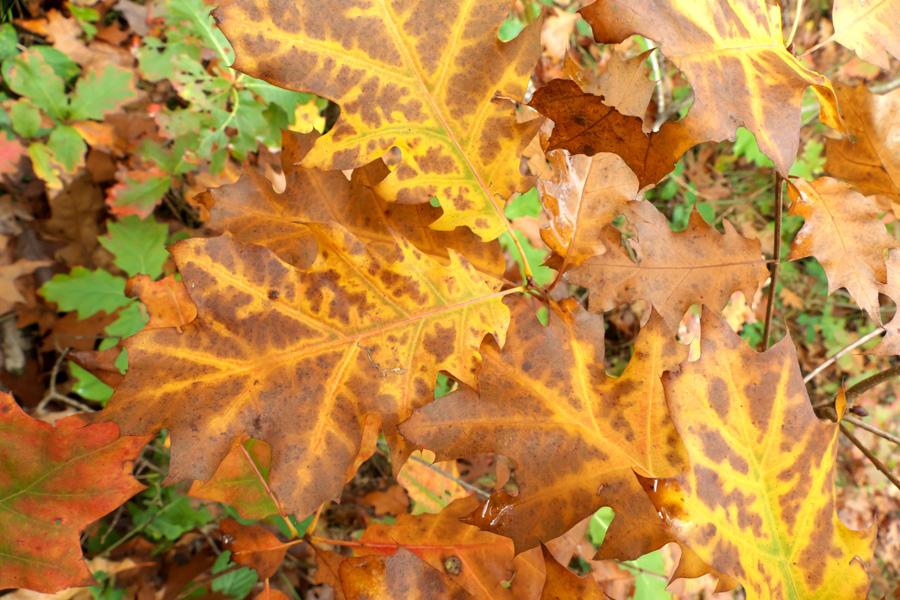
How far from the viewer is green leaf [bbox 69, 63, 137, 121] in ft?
6.07

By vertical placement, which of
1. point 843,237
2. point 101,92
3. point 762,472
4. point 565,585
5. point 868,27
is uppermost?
point 868,27

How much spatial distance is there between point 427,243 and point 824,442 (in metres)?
0.75

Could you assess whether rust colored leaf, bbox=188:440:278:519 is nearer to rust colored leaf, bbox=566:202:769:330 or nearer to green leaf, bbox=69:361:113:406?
green leaf, bbox=69:361:113:406

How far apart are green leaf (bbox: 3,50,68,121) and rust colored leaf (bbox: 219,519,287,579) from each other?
1.56 meters

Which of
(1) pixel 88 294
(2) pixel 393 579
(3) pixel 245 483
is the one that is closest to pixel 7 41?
(1) pixel 88 294

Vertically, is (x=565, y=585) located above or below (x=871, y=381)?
below

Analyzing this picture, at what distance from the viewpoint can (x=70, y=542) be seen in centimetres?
97

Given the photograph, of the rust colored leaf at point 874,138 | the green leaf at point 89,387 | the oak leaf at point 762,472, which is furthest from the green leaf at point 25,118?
the rust colored leaf at point 874,138

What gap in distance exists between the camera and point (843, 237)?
1021 millimetres

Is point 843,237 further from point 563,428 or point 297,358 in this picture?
point 297,358

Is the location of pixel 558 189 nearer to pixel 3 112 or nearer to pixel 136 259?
pixel 136 259

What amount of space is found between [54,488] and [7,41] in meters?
1.75

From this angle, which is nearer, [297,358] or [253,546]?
[297,358]

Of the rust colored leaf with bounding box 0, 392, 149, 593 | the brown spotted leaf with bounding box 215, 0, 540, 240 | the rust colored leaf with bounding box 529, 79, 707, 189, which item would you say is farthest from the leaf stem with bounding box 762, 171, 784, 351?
the rust colored leaf with bounding box 0, 392, 149, 593
